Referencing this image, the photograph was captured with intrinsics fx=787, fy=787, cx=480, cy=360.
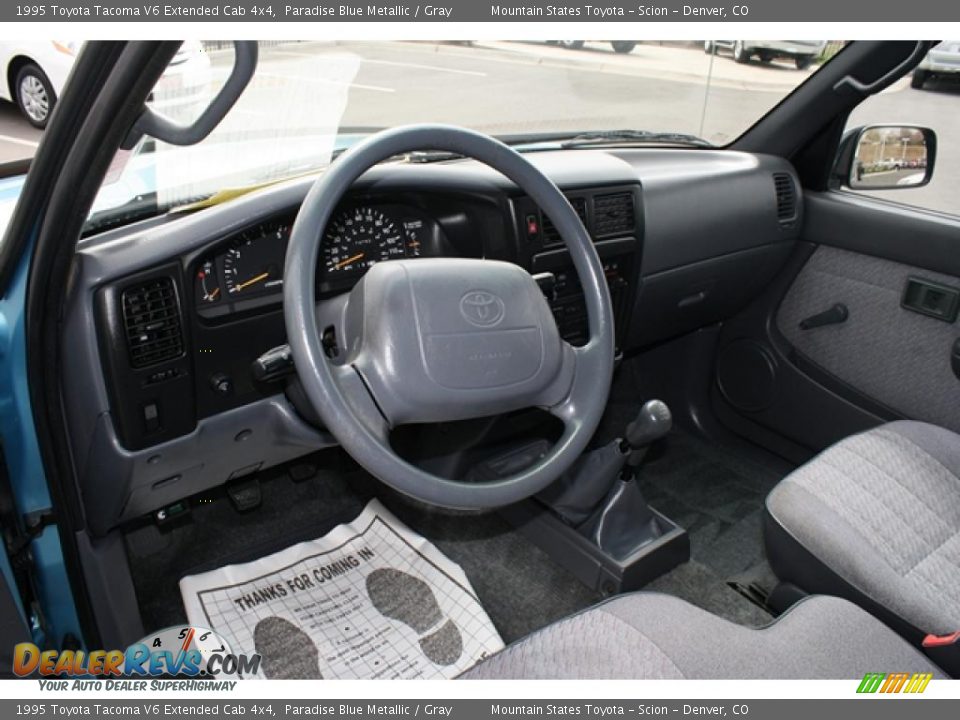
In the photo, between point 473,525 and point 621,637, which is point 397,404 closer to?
point 621,637

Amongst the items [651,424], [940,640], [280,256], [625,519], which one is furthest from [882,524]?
[280,256]

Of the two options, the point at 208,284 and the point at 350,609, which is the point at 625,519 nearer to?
the point at 350,609

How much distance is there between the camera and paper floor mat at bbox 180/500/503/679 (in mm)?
1716

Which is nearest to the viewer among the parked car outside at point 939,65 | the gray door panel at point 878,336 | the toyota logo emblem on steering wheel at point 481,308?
the toyota logo emblem on steering wheel at point 481,308

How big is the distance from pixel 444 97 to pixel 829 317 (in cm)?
131

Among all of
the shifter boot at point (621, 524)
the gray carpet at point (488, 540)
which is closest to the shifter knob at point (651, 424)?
the shifter boot at point (621, 524)

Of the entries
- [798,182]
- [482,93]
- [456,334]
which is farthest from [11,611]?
[798,182]

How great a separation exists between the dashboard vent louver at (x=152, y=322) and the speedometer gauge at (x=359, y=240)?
0.29 metres

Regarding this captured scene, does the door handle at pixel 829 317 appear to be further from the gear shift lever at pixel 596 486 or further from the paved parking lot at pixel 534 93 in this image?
the gear shift lever at pixel 596 486

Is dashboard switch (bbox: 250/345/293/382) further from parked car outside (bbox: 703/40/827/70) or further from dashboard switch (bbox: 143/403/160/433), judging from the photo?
parked car outside (bbox: 703/40/827/70)

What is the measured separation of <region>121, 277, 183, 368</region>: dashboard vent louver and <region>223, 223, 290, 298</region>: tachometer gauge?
12 cm

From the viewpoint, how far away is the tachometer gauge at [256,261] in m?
1.40

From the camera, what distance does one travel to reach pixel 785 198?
7.48 ft

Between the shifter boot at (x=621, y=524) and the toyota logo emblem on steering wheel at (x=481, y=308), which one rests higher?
the toyota logo emblem on steering wheel at (x=481, y=308)
